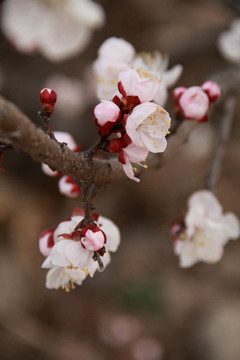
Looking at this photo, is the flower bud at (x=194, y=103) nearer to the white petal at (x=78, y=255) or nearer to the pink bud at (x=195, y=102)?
the pink bud at (x=195, y=102)

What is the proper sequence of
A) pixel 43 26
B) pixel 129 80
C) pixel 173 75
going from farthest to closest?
pixel 43 26
pixel 173 75
pixel 129 80

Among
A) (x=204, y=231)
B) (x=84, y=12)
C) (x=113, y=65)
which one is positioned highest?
(x=84, y=12)

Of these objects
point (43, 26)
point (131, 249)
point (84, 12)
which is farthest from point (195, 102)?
point (131, 249)

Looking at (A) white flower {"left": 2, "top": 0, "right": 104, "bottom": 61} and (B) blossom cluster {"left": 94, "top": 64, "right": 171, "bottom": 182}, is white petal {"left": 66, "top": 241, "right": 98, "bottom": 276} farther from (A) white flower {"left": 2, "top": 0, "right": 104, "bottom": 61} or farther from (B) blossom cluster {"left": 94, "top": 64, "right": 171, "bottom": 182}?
(A) white flower {"left": 2, "top": 0, "right": 104, "bottom": 61}

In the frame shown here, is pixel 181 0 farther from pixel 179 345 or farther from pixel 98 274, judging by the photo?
pixel 179 345

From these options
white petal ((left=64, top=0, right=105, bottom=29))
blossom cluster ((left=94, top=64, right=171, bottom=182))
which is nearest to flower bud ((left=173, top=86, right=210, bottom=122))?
blossom cluster ((left=94, top=64, right=171, bottom=182))

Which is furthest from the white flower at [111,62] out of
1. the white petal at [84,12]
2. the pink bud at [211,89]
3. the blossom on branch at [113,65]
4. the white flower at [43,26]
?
the white flower at [43,26]

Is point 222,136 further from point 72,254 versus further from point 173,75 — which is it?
point 72,254
